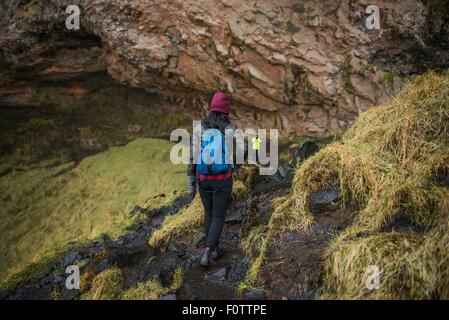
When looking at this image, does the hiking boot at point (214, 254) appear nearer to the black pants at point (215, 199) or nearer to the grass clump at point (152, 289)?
the black pants at point (215, 199)

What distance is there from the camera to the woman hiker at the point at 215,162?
3.93 m

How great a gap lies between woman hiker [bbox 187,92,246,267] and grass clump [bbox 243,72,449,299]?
627mm

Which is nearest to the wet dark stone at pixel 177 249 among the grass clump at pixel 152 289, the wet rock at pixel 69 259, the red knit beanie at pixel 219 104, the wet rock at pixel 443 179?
the grass clump at pixel 152 289

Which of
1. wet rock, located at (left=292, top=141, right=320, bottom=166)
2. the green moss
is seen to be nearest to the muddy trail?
wet rock, located at (left=292, top=141, right=320, bottom=166)

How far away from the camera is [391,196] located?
3.70 metres

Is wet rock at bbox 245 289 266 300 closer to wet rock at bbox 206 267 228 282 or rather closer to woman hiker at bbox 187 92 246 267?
wet rock at bbox 206 267 228 282

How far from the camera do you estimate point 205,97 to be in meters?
8.86

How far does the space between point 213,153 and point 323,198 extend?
4.77 feet

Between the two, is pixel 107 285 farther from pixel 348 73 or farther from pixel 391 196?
pixel 348 73

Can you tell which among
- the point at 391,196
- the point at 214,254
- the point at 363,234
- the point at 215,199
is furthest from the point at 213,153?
the point at 391,196

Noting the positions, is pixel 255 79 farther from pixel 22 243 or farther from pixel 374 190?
pixel 22 243

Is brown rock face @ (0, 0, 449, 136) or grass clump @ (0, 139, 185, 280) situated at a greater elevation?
brown rock face @ (0, 0, 449, 136)

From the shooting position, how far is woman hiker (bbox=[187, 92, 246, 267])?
12.9 feet

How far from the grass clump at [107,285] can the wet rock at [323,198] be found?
2409mm
